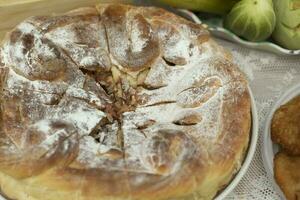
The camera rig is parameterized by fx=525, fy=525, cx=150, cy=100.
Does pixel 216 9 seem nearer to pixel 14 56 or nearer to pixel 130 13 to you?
pixel 130 13

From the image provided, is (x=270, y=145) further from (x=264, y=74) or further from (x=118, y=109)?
(x=118, y=109)

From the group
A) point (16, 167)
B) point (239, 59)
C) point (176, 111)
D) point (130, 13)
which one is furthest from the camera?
point (239, 59)

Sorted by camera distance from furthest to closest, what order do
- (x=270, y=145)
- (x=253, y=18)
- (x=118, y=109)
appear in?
(x=253, y=18), (x=270, y=145), (x=118, y=109)

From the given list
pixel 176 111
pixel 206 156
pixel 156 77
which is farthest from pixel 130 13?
→ pixel 206 156

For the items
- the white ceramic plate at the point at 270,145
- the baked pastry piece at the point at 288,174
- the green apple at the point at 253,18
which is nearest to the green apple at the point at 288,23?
the green apple at the point at 253,18

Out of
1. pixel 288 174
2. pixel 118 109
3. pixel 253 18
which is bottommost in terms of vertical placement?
pixel 288 174

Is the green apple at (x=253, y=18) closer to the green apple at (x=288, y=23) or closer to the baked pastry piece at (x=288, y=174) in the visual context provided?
the green apple at (x=288, y=23)

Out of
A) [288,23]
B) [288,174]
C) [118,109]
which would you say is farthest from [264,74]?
[118,109]
